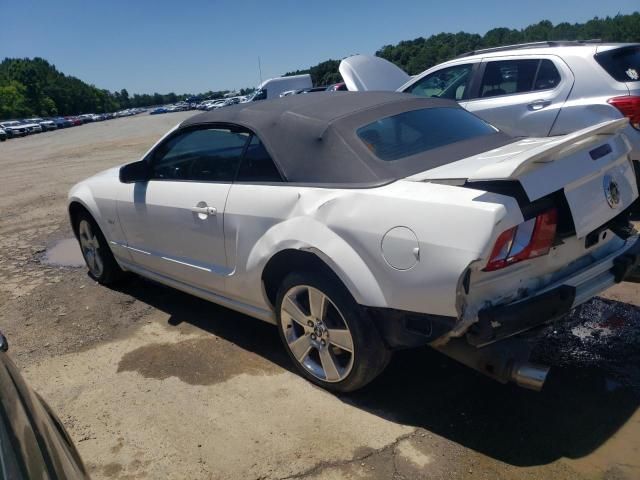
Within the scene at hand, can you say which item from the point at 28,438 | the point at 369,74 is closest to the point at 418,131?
the point at 28,438

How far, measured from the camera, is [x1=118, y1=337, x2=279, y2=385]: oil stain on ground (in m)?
3.50

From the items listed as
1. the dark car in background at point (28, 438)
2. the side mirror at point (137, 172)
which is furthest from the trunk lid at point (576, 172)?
the side mirror at point (137, 172)

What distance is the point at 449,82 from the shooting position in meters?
6.90

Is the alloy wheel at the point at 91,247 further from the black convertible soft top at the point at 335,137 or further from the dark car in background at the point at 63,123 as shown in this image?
the dark car in background at the point at 63,123

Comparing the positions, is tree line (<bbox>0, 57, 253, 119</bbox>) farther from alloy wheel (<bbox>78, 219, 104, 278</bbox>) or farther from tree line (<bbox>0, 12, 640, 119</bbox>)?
alloy wheel (<bbox>78, 219, 104, 278</bbox>)

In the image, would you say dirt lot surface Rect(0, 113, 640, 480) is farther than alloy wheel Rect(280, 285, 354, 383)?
No

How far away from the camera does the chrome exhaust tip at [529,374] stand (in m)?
→ 2.48

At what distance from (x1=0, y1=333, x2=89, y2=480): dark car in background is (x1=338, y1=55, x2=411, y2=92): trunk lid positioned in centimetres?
697

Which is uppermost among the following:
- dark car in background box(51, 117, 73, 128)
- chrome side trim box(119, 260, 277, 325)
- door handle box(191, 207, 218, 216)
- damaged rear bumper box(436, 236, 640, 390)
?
door handle box(191, 207, 218, 216)

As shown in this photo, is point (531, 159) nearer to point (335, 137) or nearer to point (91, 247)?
point (335, 137)

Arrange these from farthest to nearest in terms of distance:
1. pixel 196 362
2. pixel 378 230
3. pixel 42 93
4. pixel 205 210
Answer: pixel 42 93 < pixel 196 362 < pixel 205 210 < pixel 378 230

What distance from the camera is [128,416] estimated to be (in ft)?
10.3

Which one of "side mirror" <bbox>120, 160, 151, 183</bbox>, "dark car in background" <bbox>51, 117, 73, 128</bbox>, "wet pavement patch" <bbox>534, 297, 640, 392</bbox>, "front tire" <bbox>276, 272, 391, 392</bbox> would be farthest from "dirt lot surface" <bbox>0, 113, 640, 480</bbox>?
"dark car in background" <bbox>51, 117, 73, 128</bbox>

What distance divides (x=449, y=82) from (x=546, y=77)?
1342mm
